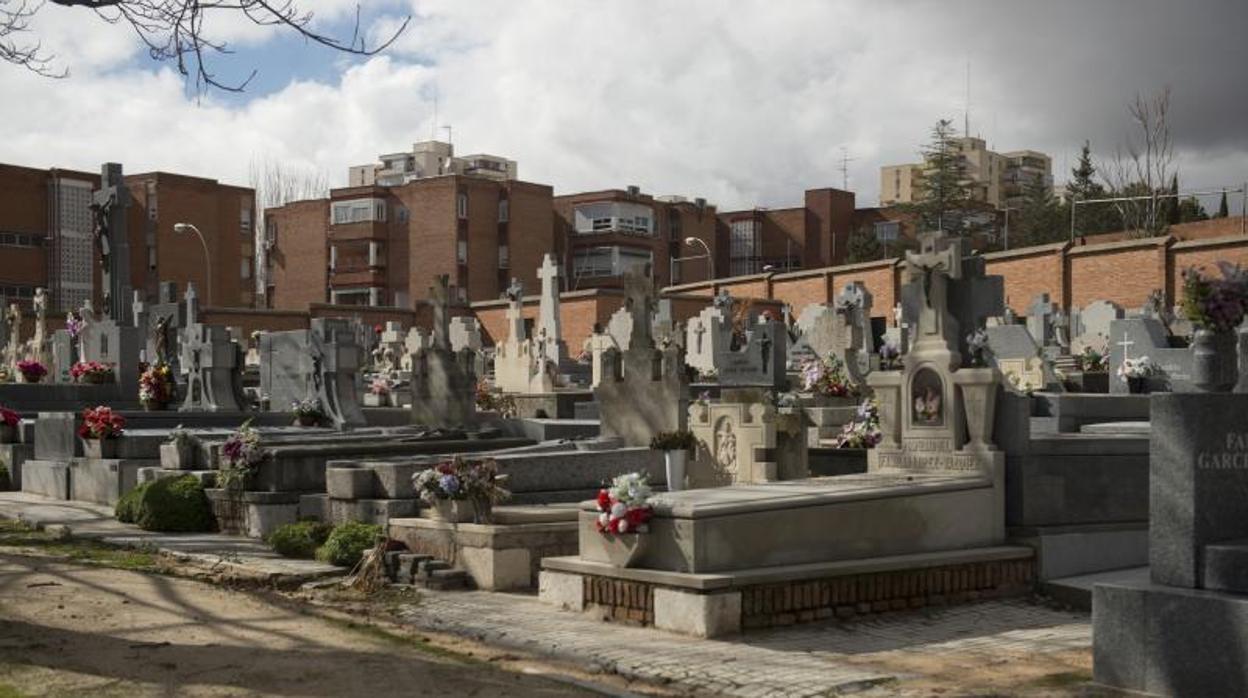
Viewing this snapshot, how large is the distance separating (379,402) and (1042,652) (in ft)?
67.4

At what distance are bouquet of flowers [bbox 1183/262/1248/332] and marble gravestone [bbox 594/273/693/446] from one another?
7.04 meters

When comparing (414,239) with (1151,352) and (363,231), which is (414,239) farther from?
(1151,352)

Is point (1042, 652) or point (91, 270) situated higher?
point (91, 270)

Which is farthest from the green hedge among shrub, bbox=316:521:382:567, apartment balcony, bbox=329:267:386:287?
apartment balcony, bbox=329:267:386:287

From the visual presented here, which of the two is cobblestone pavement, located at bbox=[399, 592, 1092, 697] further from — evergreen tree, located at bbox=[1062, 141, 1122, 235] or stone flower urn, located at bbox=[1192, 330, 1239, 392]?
evergreen tree, located at bbox=[1062, 141, 1122, 235]

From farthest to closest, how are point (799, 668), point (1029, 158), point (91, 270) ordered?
point (1029, 158), point (91, 270), point (799, 668)

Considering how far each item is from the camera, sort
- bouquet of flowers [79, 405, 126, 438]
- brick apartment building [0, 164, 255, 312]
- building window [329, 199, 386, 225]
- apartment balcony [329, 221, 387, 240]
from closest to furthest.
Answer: bouquet of flowers [79, 405, 126, 438] < brick apartment building [0, 164, 255, 312] < apartment balcony [329, 221, 387, 240] < building window [329, 199, 386, 225]

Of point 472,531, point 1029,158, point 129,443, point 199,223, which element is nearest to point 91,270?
point 199,223

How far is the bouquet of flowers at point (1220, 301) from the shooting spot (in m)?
8.60

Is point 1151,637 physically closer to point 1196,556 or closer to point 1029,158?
point 1196,556

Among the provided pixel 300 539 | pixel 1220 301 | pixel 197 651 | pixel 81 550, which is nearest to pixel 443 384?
pixel 300 539

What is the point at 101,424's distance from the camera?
657 inches

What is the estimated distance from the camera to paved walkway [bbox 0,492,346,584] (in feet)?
38.2

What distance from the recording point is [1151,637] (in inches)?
289
